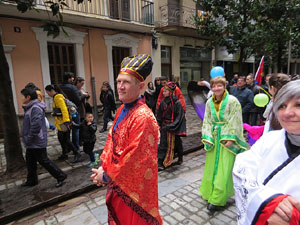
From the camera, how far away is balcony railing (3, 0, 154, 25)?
811 centimetres

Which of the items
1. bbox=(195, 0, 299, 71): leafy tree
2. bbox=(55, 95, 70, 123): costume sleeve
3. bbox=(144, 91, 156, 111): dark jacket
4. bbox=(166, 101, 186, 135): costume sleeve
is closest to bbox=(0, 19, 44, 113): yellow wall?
bbox=(55, 95, 70, 123): costume sleeve

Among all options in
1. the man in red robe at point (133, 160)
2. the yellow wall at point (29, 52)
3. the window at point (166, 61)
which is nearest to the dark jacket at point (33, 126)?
the man in red robe at point (133, 160)

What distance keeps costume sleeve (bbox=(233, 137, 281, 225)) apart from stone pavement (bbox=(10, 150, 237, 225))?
152 cm

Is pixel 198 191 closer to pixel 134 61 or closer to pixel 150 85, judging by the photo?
pixel 134 61

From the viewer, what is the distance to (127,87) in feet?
5.33

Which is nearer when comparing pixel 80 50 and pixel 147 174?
pixel 147 174

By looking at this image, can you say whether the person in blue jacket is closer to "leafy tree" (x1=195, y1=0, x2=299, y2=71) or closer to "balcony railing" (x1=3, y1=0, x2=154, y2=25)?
"balcony railing" (x1=3, y1=0, x2=154, y2=25)

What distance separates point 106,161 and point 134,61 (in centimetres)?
84

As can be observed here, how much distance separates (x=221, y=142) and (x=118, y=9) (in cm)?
866

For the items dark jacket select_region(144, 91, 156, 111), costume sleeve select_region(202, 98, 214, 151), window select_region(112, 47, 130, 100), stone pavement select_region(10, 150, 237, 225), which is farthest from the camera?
window select_region(112, 47, 130, 100)

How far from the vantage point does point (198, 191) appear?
10.6ft

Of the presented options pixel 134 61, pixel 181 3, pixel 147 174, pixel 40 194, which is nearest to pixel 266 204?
pixel 147 174

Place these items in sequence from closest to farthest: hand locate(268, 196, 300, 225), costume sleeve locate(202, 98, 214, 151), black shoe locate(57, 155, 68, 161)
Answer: hand locate(268, 196, 300, 225) < costume sleeve locate(202, 98, 214, 151) < black shoe locate(57, 155, 68, 161)

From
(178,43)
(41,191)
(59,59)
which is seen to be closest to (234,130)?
(41,191)
